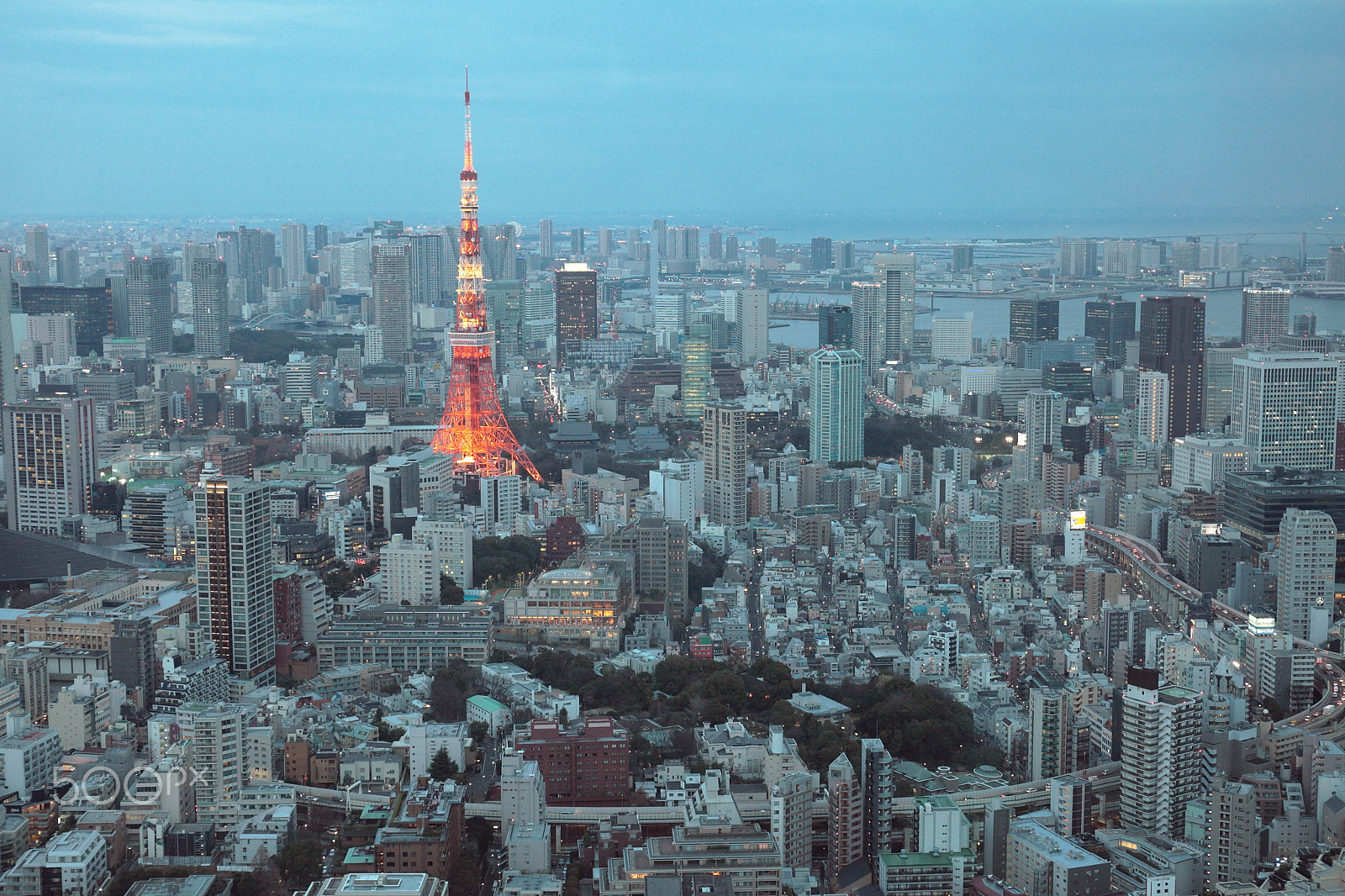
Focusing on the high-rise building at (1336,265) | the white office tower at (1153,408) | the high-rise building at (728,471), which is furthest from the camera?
the white office tower at (1153,408)

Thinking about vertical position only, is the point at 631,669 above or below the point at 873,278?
below

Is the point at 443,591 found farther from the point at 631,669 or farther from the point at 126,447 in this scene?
the point at 126,447

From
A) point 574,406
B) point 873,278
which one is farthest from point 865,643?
point 873,278

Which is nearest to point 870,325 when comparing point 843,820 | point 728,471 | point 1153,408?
point 1153,408

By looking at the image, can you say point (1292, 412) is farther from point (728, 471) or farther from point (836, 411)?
point (728, 471)

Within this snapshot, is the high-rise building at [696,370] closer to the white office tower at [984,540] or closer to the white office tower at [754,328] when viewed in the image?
the white office tower at [754,328]

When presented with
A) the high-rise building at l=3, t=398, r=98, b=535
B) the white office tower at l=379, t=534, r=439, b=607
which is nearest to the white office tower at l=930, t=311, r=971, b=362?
the high-rise building at l=3, t=398, r=98, b=535

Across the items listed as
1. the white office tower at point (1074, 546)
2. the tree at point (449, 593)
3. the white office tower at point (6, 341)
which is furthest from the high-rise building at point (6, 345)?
the white office tower at point (1074, 546)
